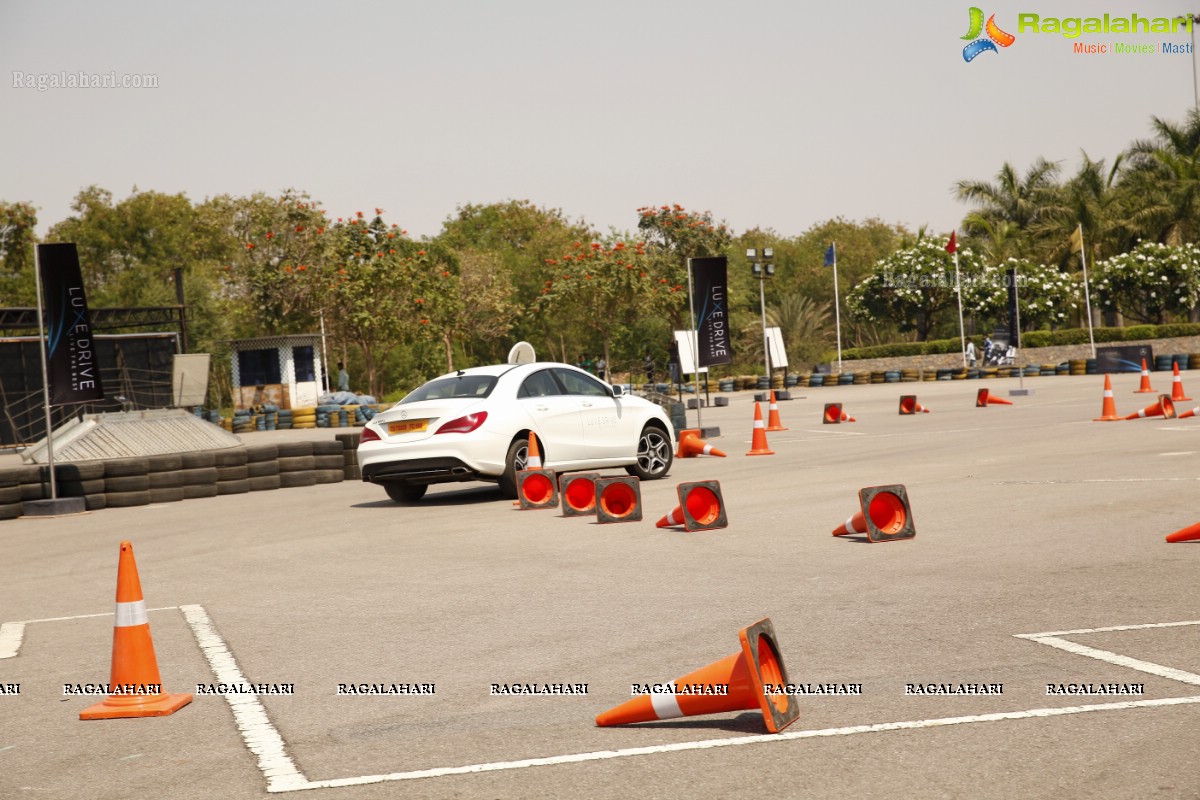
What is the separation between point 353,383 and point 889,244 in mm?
42618

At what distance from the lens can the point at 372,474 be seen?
14.1m

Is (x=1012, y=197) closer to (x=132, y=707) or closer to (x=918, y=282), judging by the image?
(x=918, y=282)

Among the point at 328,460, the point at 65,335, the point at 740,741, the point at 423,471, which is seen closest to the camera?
the point at 740,741

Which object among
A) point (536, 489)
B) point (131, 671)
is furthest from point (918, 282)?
point (131, 671)

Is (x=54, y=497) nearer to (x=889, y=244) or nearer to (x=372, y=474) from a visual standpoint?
(x=372, y=474)

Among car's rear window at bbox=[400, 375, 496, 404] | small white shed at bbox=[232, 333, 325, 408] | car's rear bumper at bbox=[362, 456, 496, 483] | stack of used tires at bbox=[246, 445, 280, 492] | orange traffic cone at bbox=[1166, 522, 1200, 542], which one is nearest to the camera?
orange traffic cone at bbox=[1166, 522, 1200, 542]

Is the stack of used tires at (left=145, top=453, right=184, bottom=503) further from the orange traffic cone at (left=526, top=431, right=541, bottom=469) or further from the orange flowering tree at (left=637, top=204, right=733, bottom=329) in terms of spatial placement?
the orange flowering tree at (left=637, top=204, right=733, bottom=329)

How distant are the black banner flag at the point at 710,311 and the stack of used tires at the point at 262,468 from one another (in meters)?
9.22

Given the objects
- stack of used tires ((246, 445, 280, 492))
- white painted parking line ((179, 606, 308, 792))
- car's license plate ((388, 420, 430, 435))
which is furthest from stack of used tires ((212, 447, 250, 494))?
white painted parking line ((179, 606, 308, 792))

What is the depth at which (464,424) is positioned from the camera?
45.6 ft

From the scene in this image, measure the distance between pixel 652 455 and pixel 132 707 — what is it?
1131cm

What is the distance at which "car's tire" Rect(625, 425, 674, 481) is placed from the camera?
16.3 m

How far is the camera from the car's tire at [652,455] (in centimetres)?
1628

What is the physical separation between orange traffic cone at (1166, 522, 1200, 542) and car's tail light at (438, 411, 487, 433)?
23.9 ft
